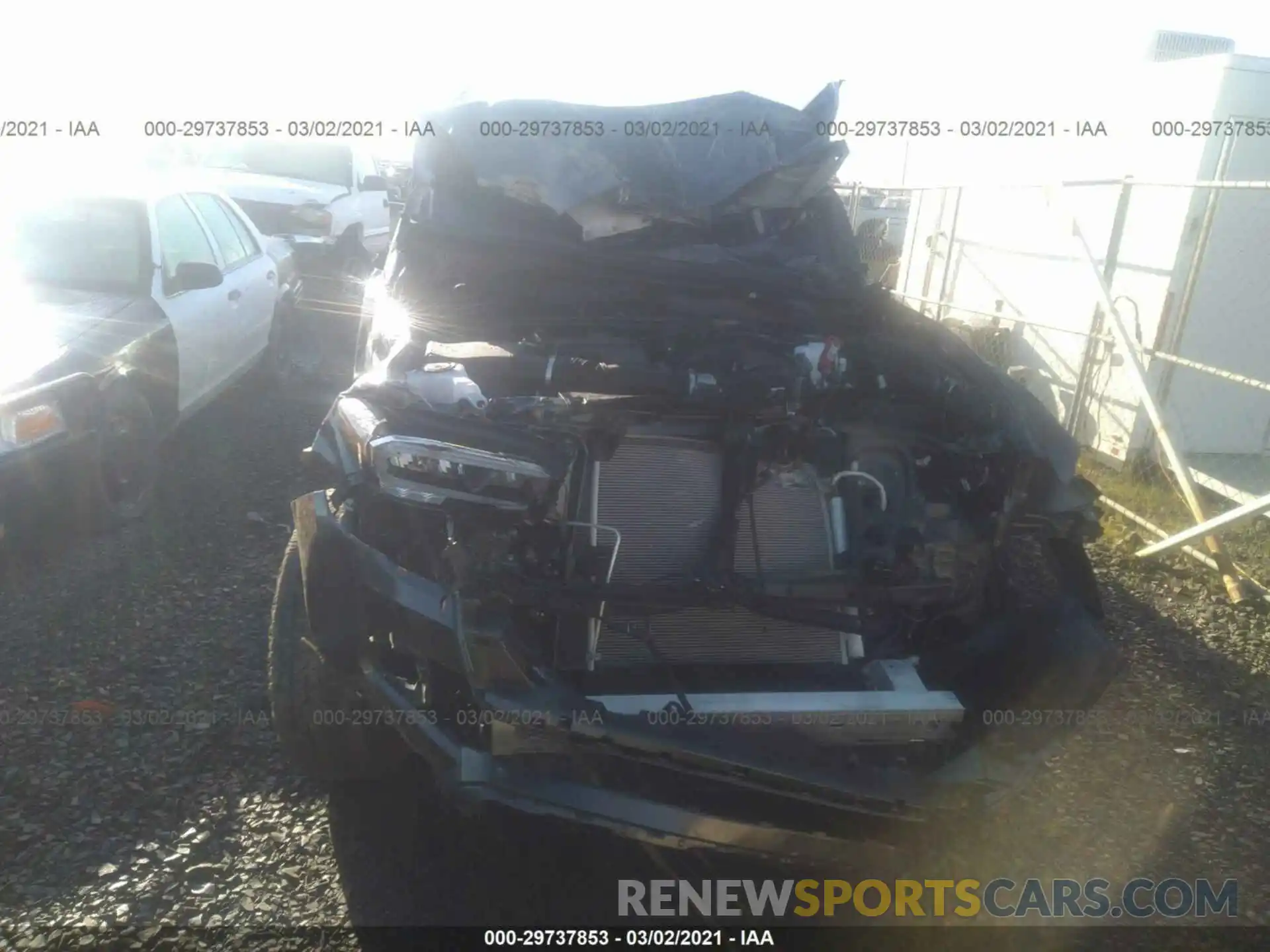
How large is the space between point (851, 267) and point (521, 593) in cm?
252

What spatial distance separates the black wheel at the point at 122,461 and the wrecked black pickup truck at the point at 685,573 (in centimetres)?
204

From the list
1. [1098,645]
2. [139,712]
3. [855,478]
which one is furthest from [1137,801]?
[139,712]

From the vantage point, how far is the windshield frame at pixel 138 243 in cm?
511

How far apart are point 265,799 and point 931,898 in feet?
6.82

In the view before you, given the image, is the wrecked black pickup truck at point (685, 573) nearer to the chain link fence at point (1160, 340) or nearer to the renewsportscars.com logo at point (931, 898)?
the renewsportscars.com logo at point (931, 898)

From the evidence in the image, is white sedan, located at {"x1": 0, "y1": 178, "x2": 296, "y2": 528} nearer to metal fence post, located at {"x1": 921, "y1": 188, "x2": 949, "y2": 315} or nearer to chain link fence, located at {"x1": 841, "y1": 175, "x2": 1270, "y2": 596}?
chain link fence, located at {"x1": 841, "y1": 175, "x2": 1270, "y2": 596}

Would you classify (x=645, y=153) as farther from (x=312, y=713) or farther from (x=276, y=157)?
(x=276, y=157)

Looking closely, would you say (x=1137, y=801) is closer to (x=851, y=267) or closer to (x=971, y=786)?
(x=971, y=786)

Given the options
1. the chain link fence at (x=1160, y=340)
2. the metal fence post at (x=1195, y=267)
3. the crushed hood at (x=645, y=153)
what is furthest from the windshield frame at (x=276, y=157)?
the metal fence post at (x=1195, y=267)

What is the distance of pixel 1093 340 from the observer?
6719mm

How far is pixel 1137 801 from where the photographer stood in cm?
330

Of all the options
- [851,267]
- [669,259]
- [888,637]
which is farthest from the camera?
[851,267]

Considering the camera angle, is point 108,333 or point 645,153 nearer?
point 645,153

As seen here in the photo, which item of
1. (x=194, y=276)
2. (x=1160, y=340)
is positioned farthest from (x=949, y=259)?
(x=194, y=276)
